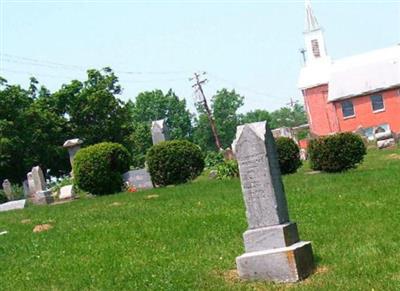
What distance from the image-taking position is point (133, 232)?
12719 millimetres

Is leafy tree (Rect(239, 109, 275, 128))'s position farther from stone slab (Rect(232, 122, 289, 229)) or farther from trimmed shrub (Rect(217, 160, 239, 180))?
stone slab (Rect(232, 122, 289, 229))

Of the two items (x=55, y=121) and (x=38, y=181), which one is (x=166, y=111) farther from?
(x=38, y=181)

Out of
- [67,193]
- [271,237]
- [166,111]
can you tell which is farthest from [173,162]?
[166,111]

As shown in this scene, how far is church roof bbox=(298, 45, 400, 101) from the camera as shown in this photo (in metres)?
56.1

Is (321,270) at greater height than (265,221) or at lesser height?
lesser

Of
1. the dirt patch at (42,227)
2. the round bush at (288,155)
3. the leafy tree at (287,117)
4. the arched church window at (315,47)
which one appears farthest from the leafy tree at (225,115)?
the dirt patch at (42,227)

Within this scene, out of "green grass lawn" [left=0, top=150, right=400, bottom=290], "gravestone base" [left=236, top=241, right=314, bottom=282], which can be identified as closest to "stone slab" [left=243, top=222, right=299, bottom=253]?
"gravestone base" [left=236, top=241, right=314, bottom=282]

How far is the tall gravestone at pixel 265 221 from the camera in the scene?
27.3 feet

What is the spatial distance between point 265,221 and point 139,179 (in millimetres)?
16832

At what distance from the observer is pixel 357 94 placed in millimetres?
56281

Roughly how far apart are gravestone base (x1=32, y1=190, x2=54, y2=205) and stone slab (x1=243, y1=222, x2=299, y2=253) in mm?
18343

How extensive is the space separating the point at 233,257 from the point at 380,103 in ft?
161

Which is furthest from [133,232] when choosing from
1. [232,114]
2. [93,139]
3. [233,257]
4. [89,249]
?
[232,114]

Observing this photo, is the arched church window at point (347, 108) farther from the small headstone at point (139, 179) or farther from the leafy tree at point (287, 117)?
the leafy tree at point (287, 117)
